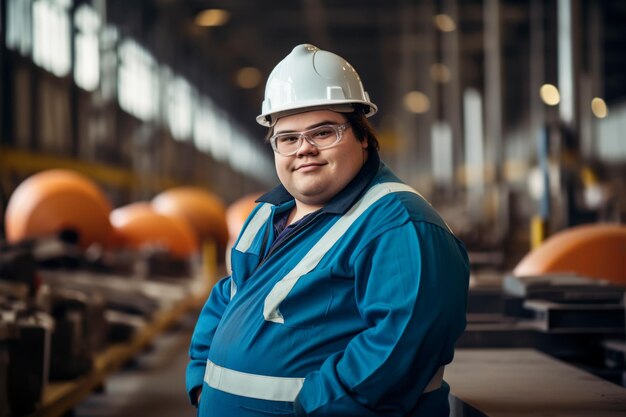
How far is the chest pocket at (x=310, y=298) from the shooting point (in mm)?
2576

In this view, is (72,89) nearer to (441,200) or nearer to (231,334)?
(441,200)

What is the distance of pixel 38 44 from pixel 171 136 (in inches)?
570

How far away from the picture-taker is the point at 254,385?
2678 millimetres

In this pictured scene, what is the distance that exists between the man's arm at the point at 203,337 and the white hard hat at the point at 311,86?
65 centimetres

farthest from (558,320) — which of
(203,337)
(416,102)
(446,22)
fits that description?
(416,102)

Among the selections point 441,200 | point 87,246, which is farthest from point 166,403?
point 441,200

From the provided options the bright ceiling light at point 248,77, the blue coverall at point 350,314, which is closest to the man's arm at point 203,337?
the blue coverall at point 350,314

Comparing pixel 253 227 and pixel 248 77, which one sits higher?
pixel 248 77

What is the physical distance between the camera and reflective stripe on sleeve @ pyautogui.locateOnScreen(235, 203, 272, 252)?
9.83ft

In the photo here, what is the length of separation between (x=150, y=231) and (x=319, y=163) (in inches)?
Answer: 433

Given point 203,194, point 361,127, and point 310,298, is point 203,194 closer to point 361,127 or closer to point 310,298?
point 361,127

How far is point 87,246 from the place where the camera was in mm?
11336

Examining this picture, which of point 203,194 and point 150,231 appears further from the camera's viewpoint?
point 203,194

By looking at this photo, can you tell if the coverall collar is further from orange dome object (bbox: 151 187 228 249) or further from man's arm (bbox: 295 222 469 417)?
orange dome object (bbox: 151 187 228 249)
